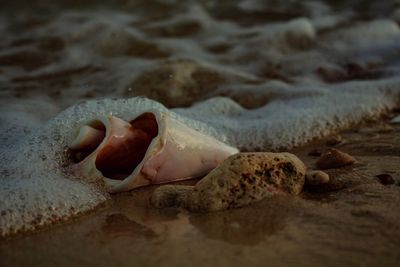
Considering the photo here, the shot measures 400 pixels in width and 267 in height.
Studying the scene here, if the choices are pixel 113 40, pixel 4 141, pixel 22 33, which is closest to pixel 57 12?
pixel 22 33

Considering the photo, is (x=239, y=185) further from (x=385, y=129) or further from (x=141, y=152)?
(x=385, y=129)

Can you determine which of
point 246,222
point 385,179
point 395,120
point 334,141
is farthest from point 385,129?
point 246,222

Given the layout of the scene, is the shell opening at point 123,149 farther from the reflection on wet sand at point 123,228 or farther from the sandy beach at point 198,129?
the reflection on wet sand at point 123,228

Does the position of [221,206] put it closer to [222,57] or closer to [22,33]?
[222,57]

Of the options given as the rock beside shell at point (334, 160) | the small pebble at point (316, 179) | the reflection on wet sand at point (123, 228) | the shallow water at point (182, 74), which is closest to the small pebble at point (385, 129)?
the shallow water at point (182, 74)

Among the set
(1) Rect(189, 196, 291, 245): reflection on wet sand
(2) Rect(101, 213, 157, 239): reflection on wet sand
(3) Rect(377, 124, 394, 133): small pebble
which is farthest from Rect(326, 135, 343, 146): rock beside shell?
(2) Rect(101, 213, 157, 239): reflection on wet sand
